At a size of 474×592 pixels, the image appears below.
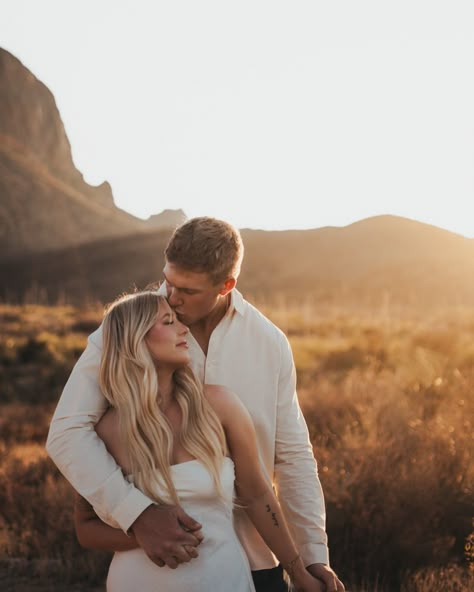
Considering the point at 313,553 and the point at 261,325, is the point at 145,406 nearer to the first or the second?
the point at 261,325

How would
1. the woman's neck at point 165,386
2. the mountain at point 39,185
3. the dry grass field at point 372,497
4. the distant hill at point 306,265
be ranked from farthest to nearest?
the mountain at point 39,185 < the distant hill at point 306,265 < the dry grass field at point 372,497 < the woman's neck at point 165,386

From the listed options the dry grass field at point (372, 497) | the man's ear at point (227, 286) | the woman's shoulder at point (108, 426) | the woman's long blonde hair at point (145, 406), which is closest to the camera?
the woman's long blonde hair at point (145, 406)

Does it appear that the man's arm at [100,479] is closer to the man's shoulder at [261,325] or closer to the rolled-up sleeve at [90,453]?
the rolled-up sleeve at [90,453]

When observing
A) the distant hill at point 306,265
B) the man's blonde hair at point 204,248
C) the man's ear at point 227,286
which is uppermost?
the man's blonde hair at point 204,248

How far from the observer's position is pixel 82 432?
8.37 feet

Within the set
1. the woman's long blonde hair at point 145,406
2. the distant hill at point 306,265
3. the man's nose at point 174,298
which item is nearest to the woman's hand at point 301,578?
the woman's long blonde hair at point 145,406

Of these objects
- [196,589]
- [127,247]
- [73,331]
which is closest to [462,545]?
[196,589]

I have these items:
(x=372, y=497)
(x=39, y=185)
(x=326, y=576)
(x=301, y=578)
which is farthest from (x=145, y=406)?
(x=39, y=185)

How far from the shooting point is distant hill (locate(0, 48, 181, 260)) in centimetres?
7894

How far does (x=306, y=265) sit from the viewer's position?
71.6 meters

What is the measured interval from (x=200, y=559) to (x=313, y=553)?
0.66m

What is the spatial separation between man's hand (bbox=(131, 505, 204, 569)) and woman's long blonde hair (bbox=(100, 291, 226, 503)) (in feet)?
0.25

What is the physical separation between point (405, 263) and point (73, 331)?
4927 cm

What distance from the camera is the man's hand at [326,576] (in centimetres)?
282
